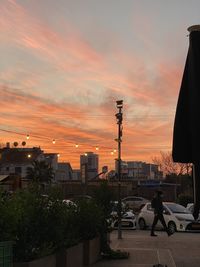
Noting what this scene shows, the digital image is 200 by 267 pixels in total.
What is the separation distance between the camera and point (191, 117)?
18.8 feet

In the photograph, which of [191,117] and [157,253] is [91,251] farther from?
[191,117]

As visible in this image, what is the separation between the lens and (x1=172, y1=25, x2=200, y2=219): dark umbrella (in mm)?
5660

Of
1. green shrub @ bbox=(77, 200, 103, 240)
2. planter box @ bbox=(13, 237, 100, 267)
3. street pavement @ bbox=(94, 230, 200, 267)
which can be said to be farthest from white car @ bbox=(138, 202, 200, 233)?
planter box @ bbox=(13, 237, 100, 267)

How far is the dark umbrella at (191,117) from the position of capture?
566cm

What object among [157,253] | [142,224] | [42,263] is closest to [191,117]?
[42,263]

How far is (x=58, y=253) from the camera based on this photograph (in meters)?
9.51

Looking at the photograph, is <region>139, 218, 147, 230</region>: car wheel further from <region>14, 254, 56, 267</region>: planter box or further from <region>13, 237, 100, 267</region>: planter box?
<region>14, 254, 56, 267</region>: planter box

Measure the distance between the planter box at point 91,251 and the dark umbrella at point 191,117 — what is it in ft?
19.8

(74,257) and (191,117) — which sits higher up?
(191,117)

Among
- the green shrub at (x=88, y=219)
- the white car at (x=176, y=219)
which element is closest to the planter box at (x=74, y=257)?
the green shrub at (x=88, y=219)

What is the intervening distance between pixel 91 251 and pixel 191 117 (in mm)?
7018

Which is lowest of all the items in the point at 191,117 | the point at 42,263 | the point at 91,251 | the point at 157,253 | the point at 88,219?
the point at 157,253

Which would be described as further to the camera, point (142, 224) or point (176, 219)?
point (142, 224)

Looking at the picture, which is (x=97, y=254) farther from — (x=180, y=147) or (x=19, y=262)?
(x=180, y=147)
